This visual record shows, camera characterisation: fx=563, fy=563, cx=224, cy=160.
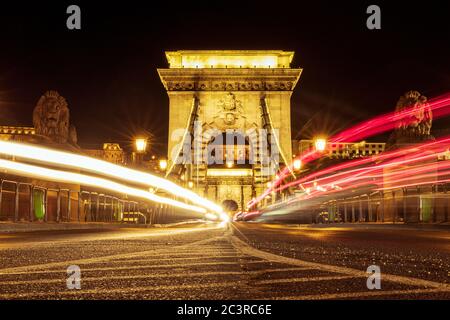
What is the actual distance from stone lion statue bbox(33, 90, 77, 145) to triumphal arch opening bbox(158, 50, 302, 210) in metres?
33.9

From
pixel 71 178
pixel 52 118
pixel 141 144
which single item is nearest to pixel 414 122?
pixel 71 178

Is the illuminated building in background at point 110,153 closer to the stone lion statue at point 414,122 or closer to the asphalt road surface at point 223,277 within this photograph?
the stone lion statue at point 414,122

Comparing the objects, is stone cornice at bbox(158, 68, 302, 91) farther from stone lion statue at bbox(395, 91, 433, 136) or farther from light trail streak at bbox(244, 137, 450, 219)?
stone lion statue at bbox(395, 91, 433, 136)

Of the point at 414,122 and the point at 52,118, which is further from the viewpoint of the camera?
the point at 52,118

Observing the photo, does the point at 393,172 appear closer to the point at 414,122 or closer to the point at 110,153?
the point at 414,122

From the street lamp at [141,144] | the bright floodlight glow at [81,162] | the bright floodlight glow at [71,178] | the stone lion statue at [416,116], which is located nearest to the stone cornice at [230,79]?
the street lamp at [141,144]

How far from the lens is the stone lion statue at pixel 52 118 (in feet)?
76.0

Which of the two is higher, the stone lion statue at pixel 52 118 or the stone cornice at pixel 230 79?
the stone cornice at pixel 230 79

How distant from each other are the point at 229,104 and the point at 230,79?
2967 mm

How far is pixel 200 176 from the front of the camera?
62750 mm

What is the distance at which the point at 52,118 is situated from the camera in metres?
23.6

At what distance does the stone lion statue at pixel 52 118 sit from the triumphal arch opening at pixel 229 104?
3385cm

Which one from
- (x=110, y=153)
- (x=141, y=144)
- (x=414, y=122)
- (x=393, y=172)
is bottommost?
(x=393, y=172)

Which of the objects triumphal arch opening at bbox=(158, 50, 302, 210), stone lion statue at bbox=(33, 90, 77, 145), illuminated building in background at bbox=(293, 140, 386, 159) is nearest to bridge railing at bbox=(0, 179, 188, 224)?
stone lion statue at bbox=(33, 90, 77, 145)
